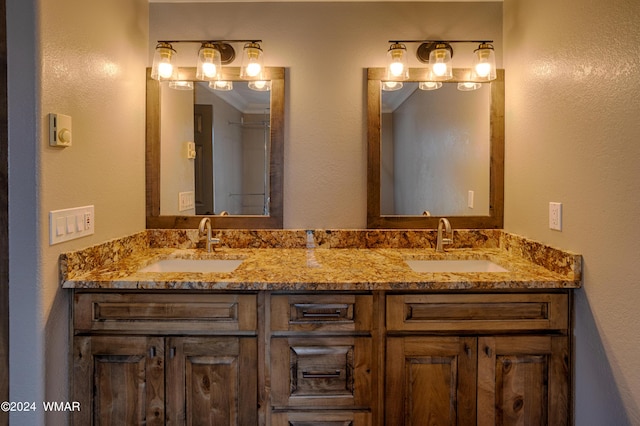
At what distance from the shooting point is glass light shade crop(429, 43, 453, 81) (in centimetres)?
205

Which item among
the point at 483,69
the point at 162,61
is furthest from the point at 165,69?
the point at 483,69

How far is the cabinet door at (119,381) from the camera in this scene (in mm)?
1507

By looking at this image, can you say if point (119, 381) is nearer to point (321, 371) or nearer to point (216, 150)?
point (321, 371)

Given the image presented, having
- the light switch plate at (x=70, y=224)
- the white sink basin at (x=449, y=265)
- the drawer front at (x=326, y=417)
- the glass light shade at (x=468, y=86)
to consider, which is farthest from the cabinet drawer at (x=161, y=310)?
the glass light shade at (x=468, y=86)

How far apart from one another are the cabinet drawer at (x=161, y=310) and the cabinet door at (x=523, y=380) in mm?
918

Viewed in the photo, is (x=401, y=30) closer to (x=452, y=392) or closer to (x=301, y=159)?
(x=301, y=159)

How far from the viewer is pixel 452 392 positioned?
1521 millimetres

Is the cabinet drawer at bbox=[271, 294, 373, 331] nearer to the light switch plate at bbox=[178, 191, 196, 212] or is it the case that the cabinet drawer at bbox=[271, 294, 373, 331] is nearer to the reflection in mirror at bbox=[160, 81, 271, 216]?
the reflection in mirror at bbox=[160, 81, 271, 216]

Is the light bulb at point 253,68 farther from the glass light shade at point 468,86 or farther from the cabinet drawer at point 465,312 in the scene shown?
the cabinet drawer at point 465,312

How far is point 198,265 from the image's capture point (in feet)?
6.52

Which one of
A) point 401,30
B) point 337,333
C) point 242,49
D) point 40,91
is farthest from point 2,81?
point 401,30

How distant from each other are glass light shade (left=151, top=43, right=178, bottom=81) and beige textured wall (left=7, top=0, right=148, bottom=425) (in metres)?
0.27

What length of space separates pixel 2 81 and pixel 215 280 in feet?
3.22

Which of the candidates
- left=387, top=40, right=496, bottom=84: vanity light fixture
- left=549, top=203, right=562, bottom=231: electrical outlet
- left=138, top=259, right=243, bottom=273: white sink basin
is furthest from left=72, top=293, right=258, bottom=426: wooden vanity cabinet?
left=387, top=40, right=496, bottom=84: vanity light fixture
